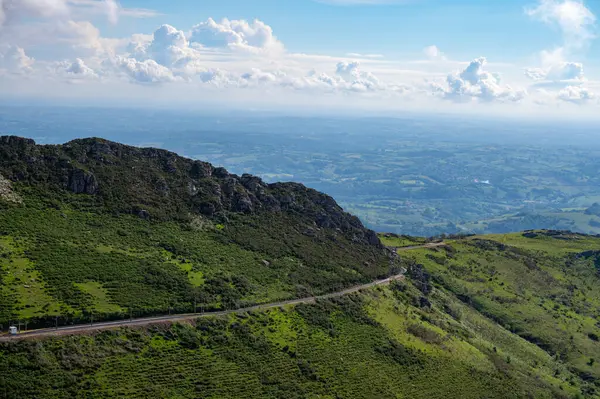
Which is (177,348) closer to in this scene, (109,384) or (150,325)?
(150,325)

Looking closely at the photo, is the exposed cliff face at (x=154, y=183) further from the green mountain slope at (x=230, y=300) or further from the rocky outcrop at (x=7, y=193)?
the rocky outcrop at (x=7, y=193)

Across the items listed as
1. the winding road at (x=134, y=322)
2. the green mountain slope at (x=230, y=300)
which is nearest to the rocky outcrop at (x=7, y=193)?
the green mountain slope at (x=230, y=300)

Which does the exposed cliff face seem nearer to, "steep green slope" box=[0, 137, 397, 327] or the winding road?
"steep green slope" box=[0, 137, 397, 327]

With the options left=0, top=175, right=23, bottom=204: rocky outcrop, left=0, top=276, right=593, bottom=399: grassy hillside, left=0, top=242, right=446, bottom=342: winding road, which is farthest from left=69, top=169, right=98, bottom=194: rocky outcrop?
left=0, top=276, right=593, bottom=399: grassy hillside

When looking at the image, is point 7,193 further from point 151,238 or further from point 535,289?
point 535,289

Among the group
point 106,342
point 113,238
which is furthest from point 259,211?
point 106,342
